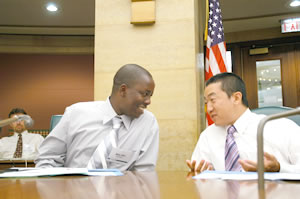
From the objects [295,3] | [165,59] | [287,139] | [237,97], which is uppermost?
[295,3]

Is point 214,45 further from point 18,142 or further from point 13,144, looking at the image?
point 13,144

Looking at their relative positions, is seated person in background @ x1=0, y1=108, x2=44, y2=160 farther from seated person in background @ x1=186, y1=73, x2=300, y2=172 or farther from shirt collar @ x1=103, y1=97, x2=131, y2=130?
seated person in background @ x1=186, y1=73, x2=300, y2=172

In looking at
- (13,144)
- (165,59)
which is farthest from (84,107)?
(13,144)

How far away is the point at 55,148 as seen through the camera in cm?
180

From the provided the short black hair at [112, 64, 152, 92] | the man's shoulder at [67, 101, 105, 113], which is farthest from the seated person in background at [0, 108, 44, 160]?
the short black hair at [112, 64, 152, 92]

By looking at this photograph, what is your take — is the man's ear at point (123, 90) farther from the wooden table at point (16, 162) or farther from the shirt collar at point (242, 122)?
the wooden table at point (16, 162)

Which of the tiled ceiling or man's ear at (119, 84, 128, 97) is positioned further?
the tiled ceiling

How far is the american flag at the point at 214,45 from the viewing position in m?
3.48

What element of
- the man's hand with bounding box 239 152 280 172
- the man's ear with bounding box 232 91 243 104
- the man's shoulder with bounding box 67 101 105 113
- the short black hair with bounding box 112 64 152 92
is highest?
the short black hair with bounding box 112 64 152 92

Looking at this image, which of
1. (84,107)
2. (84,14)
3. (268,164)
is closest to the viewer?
(268,164)

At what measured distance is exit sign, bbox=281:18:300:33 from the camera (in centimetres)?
641

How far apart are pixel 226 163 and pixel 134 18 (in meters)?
2.05

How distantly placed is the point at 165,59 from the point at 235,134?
157cm

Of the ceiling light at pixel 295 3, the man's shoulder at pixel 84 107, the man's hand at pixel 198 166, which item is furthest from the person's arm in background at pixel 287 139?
the ceiling light at pixel 295 3
